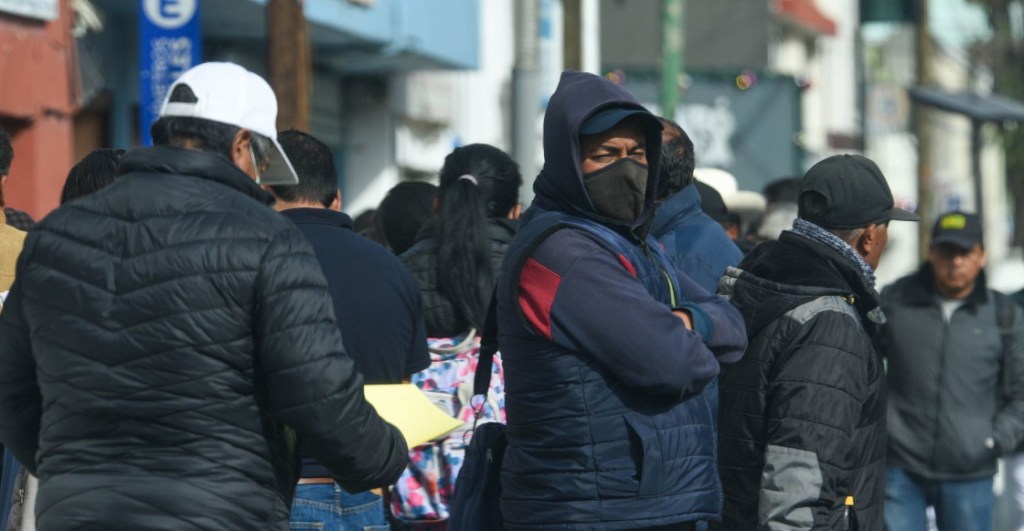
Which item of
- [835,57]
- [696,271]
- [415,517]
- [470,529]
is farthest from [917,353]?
[835,57]

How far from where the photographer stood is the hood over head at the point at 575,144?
13.3ft

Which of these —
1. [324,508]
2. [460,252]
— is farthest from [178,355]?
[460,252]

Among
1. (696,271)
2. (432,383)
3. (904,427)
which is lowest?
(904,427)

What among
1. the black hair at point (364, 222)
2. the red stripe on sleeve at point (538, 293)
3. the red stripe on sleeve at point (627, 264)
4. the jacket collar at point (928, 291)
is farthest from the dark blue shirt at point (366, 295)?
the jacket collar at point (928, 291)

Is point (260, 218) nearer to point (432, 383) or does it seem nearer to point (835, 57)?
point (432, 383)

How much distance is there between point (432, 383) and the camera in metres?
5.82

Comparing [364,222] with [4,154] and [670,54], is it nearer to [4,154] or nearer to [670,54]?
[4,154]

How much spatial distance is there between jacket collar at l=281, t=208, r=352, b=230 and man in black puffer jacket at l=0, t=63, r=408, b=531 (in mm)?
1329

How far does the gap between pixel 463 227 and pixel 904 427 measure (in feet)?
8.69

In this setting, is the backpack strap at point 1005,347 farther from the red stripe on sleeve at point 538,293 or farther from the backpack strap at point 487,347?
the red stripe on sleeve at point 538,293

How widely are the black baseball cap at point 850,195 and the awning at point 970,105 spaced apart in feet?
49.9

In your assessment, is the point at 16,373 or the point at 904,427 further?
the point at 904,427

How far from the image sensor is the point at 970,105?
20.1 m

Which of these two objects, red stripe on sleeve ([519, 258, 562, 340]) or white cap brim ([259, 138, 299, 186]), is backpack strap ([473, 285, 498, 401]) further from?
white cap brim ([259, 138, 299, 186])
